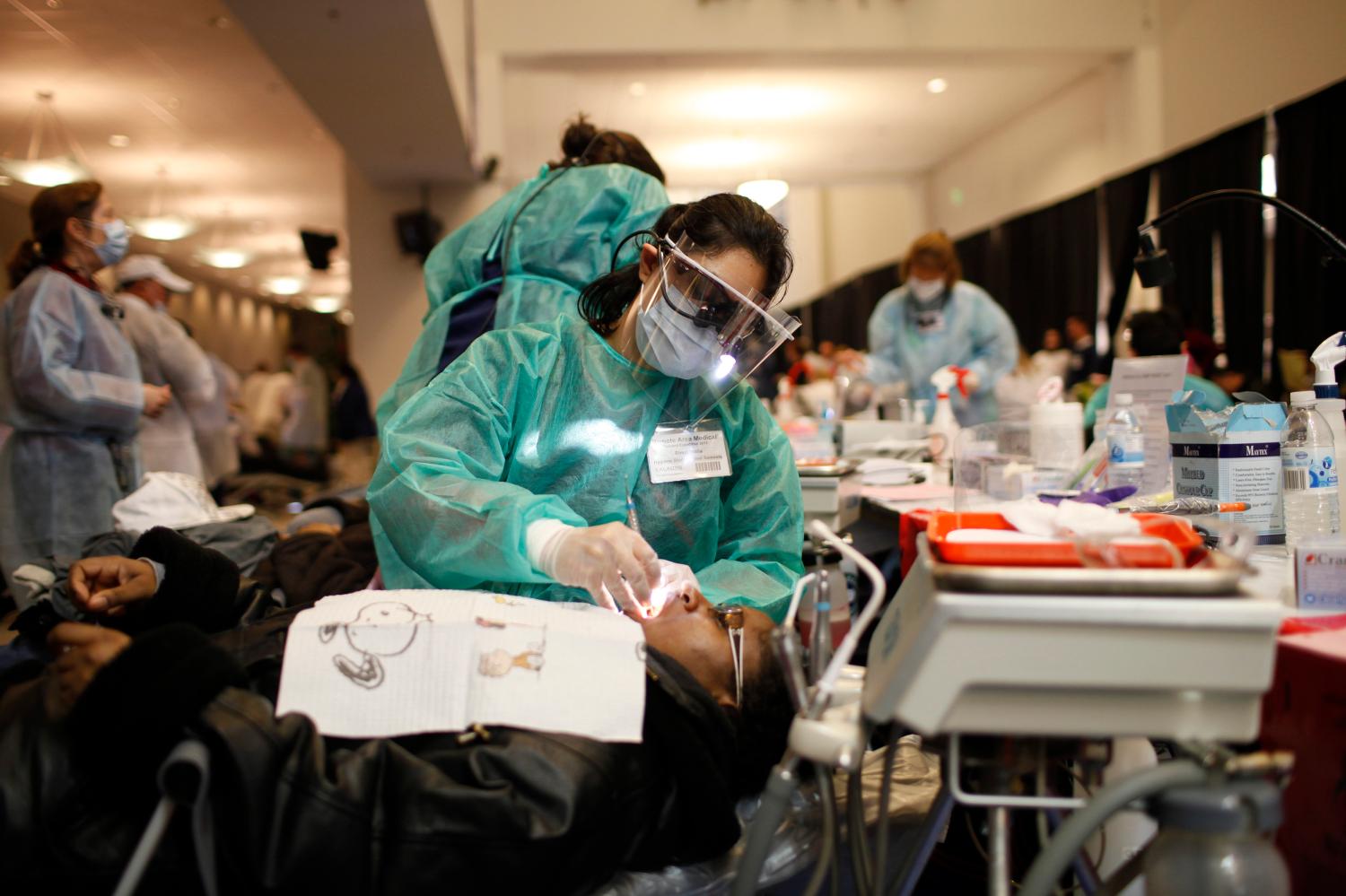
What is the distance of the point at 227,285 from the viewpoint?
9625 mm

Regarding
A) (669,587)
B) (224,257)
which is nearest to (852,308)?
(224,257)

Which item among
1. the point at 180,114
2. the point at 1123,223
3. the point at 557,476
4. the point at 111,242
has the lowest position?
the point at 557,476

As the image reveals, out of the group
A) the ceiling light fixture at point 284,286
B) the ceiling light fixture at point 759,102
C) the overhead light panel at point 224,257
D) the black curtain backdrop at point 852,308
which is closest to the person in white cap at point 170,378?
the ceiling light fixture at point 759,102

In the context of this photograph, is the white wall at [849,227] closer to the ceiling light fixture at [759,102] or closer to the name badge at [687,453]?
the ceiling light fixture at [759,102]

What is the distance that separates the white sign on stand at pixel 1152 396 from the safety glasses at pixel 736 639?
3.81 ft

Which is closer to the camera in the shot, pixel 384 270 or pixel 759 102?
pixel 384 270

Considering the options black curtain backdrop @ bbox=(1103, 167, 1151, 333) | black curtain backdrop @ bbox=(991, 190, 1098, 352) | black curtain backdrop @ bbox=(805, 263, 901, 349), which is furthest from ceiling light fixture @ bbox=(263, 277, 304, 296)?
black curtain backdrop @ bbox=(1103, 167, 1151, 333)

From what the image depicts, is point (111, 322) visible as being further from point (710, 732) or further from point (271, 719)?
point (710, 732)

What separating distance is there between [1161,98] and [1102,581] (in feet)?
22.8

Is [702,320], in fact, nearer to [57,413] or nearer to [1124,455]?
[1124,455]

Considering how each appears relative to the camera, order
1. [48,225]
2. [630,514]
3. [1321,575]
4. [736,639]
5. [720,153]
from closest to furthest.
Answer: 1. [1321,575]
2. [736,639]
3. [630,514]
4. [48,225]
5. [720,153]

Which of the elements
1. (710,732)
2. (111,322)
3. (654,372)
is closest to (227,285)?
(111,322)

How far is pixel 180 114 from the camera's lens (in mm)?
5836

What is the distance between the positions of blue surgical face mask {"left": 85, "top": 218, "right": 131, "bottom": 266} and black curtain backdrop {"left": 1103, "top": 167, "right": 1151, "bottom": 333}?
5394 millimetres
